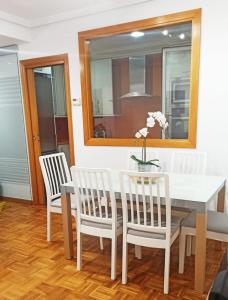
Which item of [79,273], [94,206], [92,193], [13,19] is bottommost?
[79,273]

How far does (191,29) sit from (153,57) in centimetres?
68

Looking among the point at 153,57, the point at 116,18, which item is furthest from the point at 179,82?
the point at 116,18

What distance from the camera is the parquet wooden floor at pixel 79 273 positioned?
201 cm

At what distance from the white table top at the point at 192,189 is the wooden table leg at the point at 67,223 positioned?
0.29 ft

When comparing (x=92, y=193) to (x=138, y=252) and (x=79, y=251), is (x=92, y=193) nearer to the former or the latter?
(x=79, y=251)

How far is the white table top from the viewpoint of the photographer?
74.1 inches

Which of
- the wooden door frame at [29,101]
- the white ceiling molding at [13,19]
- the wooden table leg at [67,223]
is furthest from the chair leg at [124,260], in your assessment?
the white ceiling molding at [13,19]

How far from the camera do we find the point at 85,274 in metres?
2.26

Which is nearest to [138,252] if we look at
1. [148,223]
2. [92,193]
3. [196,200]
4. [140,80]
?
[148,223]

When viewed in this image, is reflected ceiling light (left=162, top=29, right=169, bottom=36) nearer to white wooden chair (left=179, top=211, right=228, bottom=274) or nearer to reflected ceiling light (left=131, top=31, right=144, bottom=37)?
reflected ceiling light (left=131, top=31, right=144, bottom=37)

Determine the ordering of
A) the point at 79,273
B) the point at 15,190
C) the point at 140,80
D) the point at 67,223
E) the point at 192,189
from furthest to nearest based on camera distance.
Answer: the point at 15,190 → the point at 140,80 → the point at 67,223 → the point at 79,273 → the point at 192,189

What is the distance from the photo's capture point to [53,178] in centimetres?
295

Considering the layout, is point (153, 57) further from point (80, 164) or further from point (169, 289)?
point (169, 289)

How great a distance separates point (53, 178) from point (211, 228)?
1.73 metres
